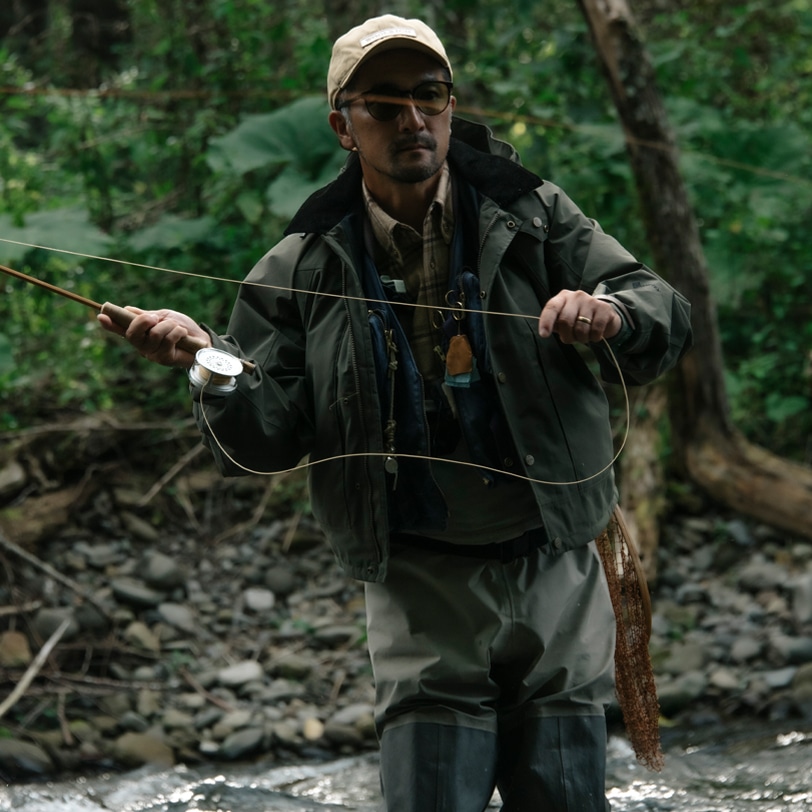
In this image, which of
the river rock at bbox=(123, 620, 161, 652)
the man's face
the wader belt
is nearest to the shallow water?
the river rock at bbox=(123, 620, 161, 652)

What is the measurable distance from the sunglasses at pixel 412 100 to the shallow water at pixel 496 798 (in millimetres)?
2276

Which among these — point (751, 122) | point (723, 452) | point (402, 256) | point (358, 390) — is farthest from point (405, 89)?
point (751, 122)

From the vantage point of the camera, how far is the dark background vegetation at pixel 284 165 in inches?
257

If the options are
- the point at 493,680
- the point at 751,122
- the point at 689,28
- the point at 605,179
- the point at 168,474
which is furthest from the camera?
the point at 689,28

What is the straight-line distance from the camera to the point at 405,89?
259 cm

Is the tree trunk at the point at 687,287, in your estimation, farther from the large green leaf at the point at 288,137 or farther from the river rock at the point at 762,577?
the large green leaf at the point at 288,137

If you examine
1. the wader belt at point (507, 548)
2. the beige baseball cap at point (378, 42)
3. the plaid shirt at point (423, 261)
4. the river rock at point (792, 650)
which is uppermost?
the beige baseball cap at point (378, 42)

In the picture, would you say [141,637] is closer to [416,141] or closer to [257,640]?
[257,640]

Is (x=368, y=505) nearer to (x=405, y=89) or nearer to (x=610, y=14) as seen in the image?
(x=405, y=89)

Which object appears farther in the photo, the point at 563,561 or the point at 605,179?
the point at 605,179

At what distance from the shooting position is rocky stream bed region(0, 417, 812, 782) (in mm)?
4723

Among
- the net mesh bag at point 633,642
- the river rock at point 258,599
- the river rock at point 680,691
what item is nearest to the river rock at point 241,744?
the river rock at point 258,599

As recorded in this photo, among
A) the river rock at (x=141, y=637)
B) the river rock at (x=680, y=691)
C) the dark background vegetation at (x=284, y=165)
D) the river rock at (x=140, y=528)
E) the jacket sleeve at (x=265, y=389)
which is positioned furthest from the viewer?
the dark background vegetation at (x=284, y=165)

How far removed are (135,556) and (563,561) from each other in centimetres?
391
